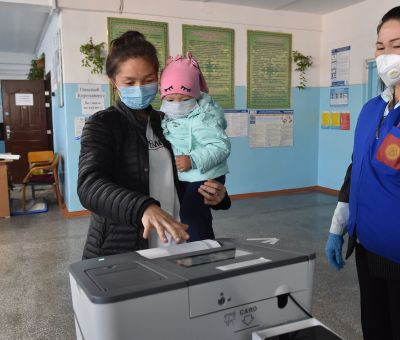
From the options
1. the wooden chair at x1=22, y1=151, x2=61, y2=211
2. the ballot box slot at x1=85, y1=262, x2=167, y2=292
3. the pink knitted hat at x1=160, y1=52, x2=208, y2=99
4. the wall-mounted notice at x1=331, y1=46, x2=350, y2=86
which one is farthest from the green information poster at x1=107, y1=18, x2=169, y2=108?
the ballot box slot at x1=85, y1=262, x2=167, y2=292

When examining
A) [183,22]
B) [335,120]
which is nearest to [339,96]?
[335,120]

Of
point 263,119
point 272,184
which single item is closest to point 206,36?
point 263,119

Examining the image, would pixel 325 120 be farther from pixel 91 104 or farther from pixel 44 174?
pixel 44 174

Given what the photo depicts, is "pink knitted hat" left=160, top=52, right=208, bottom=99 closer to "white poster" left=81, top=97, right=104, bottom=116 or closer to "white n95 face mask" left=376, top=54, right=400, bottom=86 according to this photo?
"white n95 face mask" left=376, top=54, right=400, bottom=86

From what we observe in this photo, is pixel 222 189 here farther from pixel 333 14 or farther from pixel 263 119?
pixel 333 14

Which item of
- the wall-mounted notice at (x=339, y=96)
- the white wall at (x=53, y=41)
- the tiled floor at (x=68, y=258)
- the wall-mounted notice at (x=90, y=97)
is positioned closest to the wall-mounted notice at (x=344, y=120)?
the wall-mounted notice at (x=339, y=96)

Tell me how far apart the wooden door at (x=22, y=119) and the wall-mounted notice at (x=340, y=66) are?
5.30 meters

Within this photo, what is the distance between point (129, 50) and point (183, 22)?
461cm

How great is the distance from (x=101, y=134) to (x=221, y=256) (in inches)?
19.3

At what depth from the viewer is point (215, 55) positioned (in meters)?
5.64

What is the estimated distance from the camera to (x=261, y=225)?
456cm

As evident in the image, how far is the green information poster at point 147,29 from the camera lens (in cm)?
506

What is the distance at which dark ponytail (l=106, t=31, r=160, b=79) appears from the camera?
112cm

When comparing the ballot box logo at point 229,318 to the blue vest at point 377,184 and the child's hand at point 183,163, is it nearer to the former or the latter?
the child's hand at point 183,163
